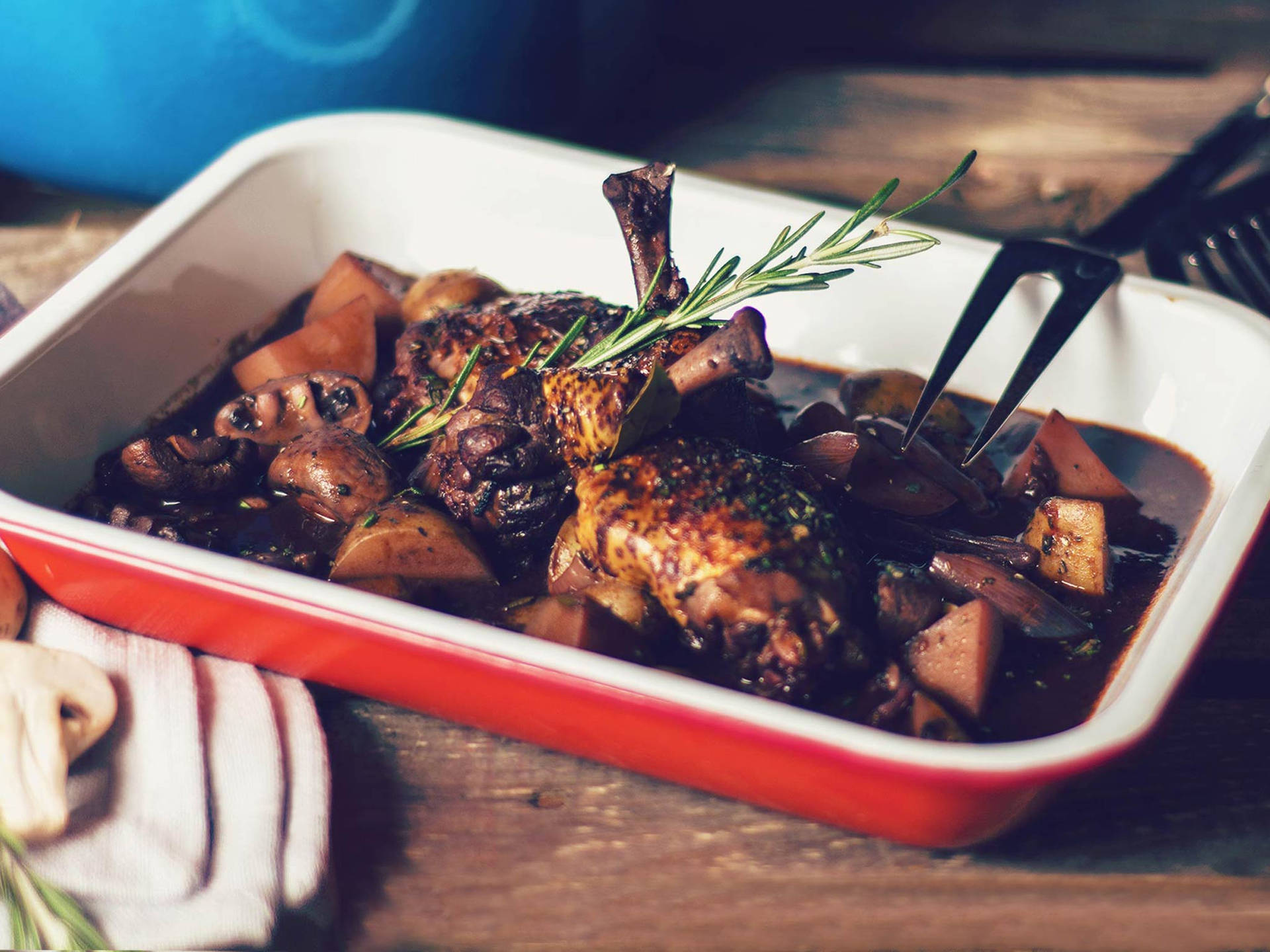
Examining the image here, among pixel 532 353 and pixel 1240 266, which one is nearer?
pixel 532 353

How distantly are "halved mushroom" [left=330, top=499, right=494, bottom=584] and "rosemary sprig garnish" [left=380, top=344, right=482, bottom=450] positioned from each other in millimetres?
227

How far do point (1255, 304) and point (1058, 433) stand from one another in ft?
2.08

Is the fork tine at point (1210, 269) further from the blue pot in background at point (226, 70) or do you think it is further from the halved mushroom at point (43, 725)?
the halved mushroom at point (43, 725)

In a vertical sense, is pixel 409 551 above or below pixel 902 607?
below

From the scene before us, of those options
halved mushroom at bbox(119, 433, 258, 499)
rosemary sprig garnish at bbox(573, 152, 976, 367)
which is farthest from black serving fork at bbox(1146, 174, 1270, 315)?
halved mushroom at bbox(119, 433, 258, 499)

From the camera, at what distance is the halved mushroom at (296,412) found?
6.89ft

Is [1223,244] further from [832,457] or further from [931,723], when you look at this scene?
[931,723]

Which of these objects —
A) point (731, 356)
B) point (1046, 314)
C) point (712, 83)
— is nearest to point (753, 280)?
point (731, 356)

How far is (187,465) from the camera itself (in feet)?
6.48

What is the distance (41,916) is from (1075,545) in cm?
149

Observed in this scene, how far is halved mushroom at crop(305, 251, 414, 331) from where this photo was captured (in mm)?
2410

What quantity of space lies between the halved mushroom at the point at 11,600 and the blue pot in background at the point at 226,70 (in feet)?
4.28

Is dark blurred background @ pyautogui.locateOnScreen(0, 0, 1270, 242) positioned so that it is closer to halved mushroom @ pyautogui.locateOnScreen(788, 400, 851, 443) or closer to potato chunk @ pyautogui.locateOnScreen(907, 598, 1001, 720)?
halved mushroom @ pyautogui.locateOnScreen(788, 400, 851, 443)

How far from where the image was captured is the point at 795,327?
238 cm
